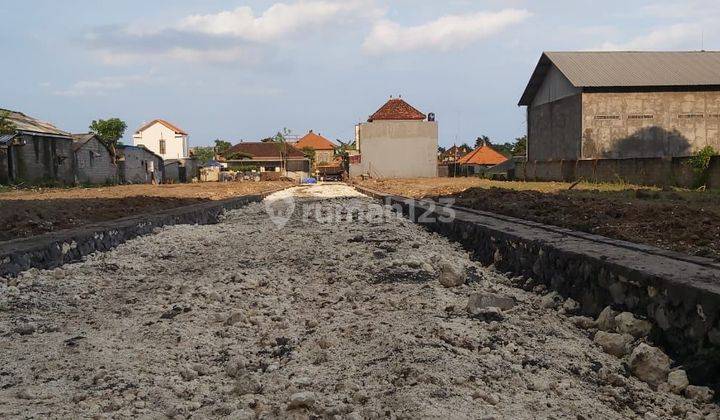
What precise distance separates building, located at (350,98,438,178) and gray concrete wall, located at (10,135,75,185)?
20526 mm

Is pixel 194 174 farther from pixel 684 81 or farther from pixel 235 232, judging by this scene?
pixel 235 232

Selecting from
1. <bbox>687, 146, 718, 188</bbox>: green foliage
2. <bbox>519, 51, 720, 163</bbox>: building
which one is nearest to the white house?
<bbox>519, 51, 720, 163</bbox>: building

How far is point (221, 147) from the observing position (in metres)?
80.9

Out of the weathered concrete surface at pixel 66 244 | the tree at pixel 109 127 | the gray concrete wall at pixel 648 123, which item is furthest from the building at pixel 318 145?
the weathered concrete surface at pixel 66 244

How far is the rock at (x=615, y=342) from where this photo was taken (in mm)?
3009

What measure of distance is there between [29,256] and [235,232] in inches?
149

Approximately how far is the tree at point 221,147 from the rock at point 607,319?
7560cm

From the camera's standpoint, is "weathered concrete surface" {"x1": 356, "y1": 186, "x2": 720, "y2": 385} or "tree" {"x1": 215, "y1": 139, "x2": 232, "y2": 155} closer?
"weathered concrete surface" {"x1": 356, "y1": 186, "x2": 720, "y2": 385}

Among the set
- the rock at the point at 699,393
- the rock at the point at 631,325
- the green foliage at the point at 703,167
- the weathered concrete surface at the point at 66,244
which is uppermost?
the green foliage at the point at 703,167

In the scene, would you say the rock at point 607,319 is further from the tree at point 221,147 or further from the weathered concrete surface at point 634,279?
the tree at point 221,147

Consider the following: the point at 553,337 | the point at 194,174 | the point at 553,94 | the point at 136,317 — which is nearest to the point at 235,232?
the point at 136,317

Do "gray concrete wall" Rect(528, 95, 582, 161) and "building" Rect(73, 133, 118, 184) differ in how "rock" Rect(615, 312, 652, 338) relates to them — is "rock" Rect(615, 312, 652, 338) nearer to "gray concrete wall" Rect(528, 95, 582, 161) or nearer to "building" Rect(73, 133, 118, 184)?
"gray concrete wall" Rect(528, 95, 582, 161)

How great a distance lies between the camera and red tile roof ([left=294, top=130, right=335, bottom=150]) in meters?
101

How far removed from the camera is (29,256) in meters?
5.07
